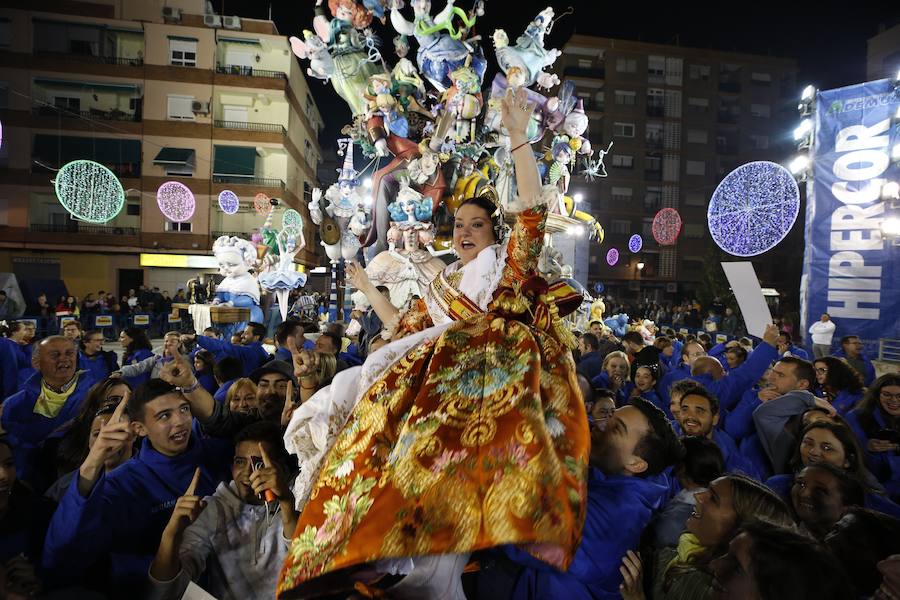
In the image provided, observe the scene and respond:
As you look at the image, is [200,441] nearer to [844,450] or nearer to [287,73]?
[844,450]

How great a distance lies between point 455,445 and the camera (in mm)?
1801

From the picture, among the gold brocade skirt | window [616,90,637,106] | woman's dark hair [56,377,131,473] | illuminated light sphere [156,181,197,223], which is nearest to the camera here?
the gold brocade skirt

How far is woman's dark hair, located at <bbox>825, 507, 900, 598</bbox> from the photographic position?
1.80m

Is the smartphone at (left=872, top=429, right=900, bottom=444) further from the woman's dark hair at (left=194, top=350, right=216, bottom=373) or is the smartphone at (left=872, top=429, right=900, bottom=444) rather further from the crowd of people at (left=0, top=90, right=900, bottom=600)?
the woman's dark hair at (left=194, top=350, right=216, bottom=373)

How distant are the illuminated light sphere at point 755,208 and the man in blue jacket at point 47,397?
837 centimetres

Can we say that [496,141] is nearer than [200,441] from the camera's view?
No

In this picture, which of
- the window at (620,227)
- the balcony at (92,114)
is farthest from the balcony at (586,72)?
the balcony at (92,114)

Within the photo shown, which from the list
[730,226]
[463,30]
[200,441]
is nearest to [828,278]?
[730,226]

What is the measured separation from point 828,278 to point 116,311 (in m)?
20.1

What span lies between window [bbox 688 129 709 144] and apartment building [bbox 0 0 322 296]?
2989 cm

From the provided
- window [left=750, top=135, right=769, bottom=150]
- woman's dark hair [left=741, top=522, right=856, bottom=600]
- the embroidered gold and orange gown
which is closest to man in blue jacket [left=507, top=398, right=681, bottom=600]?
the embroidered gold and orange gown

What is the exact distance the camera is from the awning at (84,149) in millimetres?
26766

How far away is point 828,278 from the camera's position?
10.9m

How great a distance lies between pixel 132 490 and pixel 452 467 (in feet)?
6.11
